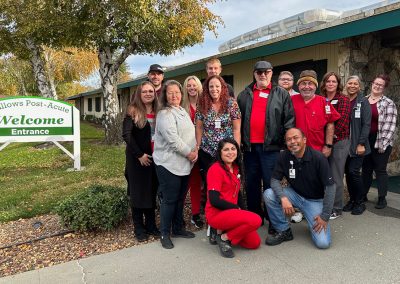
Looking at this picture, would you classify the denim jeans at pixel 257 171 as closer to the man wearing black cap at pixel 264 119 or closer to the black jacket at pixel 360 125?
the man wearing black cap at pixel 264 119

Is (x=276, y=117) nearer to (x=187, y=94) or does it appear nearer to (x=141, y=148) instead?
(x=187, y=94)

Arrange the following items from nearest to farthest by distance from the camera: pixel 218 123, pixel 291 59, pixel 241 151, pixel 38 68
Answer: pixel 218 123 < pixel 241 151 < pixel 291 59 < pixel 38 68

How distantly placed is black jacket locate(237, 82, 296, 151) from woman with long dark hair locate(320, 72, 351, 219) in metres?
0.74

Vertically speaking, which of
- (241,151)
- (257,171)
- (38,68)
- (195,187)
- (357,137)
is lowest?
(195,187)

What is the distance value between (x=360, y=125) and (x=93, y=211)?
3.38 metres

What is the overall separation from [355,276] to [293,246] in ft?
2.47

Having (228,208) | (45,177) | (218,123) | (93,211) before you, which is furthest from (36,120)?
(228,208)

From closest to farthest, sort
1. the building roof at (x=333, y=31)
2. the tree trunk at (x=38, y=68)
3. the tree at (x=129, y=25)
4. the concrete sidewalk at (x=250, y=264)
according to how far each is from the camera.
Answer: the concrete sidewalk at (x=250, y=264) < the building roof at (x=333, y=31) < the tree at (x=129, y=25) < the tree trunk at (x=38, y=68)

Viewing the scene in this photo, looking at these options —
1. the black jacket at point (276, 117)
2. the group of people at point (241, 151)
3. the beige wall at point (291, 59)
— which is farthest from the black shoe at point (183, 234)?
the beige wall at point (291, 59)

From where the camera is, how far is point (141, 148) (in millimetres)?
3955

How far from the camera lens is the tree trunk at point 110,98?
506 inches

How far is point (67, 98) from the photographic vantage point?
44.0 meters

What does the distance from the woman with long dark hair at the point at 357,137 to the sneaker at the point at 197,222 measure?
1944mm

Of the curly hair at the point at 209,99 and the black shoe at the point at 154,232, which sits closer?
the curly hair at the point at 209,99
